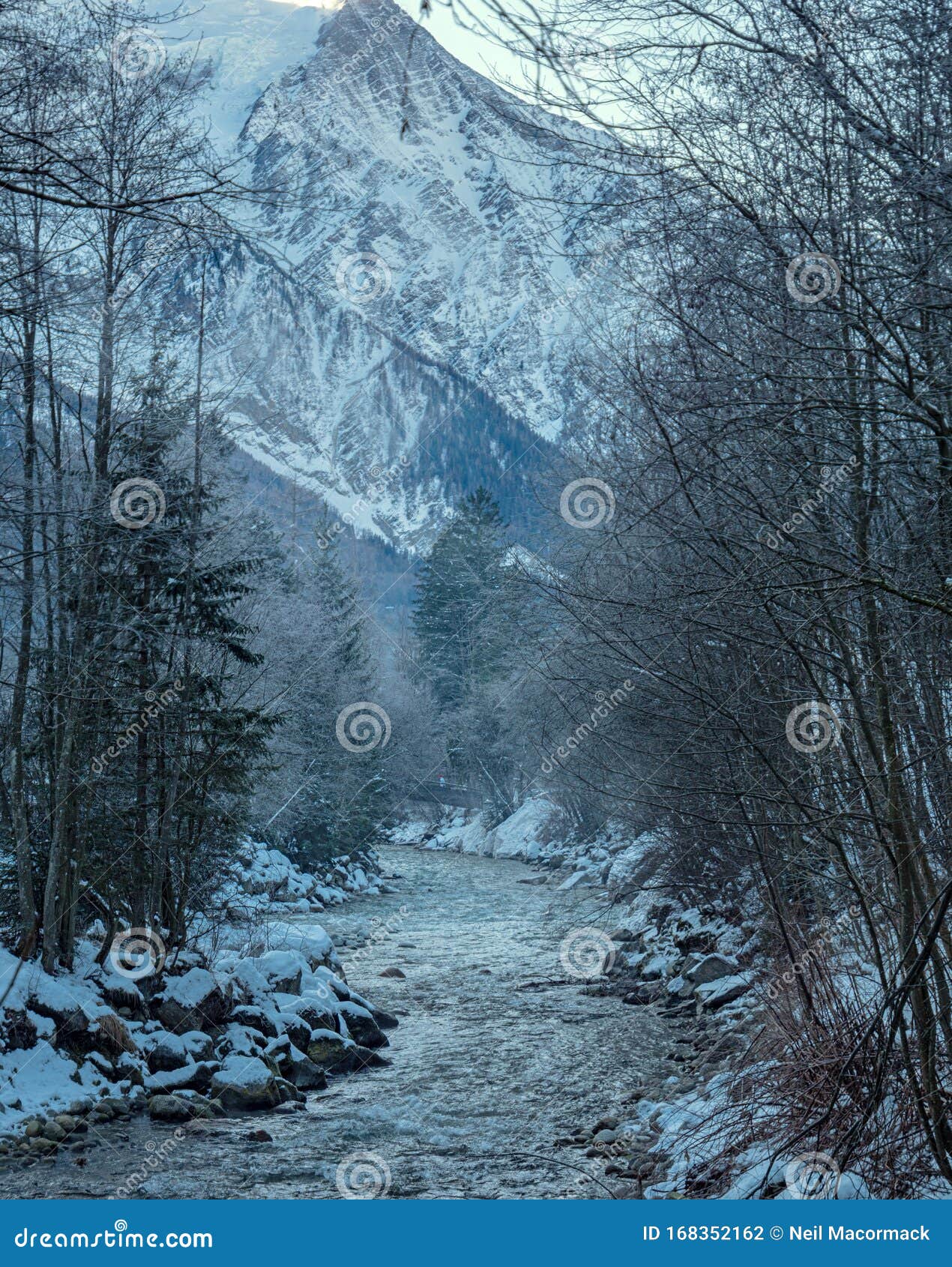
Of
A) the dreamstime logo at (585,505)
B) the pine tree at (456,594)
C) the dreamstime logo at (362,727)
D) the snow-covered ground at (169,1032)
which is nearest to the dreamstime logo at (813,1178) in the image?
the dreamstime logo at (585,505)

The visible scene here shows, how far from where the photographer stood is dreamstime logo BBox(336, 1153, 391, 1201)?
7.25m

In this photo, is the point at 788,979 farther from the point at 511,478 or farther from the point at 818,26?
the point at 511,478

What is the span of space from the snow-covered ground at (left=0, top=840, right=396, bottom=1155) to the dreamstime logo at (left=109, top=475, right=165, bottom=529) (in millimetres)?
3953

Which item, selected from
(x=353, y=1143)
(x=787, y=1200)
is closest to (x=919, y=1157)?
(x=787, y=1200)

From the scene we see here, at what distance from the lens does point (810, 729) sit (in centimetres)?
566

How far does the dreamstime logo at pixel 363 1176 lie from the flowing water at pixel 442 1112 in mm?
17

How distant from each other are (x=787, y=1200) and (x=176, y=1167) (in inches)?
203
